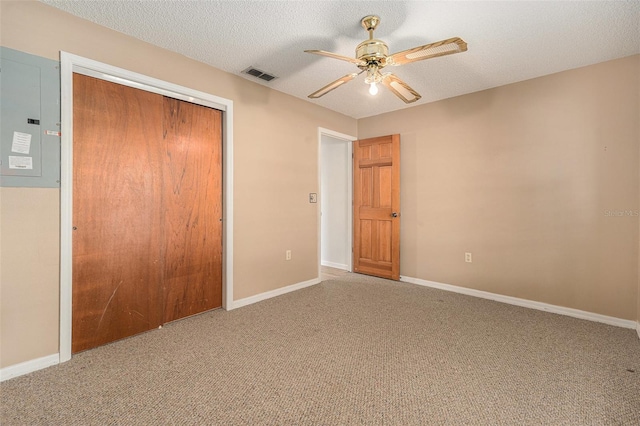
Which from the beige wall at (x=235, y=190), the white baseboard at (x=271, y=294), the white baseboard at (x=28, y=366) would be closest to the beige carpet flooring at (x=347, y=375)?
the white baseboard at (x=28, y=366)

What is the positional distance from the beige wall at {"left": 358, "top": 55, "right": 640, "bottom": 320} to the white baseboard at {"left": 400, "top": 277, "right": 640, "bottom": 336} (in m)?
0.05

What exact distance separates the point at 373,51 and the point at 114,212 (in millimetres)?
2367

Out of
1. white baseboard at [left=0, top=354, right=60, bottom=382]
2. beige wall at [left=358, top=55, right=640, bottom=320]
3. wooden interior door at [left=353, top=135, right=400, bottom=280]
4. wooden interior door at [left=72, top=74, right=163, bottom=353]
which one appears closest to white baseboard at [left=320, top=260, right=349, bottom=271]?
wooden interior door at [left=353, top=135, right=400, bottom=280]

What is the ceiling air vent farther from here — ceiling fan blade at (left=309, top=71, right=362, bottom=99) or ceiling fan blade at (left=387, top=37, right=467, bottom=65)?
ceiling fan blade at (left=387, top=37, right=467, bottom=65)

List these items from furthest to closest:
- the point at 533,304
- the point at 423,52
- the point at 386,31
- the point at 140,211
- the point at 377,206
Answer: the point at 377,206 → the point at 533,304 → the point at 140,211 → the point at 386,31 → the point at 423,52

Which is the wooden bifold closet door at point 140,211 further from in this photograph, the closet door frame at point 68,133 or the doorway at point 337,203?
the doorway at point 337,203

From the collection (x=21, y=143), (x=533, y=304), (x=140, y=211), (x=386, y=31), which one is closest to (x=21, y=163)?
(x=21, y=143)

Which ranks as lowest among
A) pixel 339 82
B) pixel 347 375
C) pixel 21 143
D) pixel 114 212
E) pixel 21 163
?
pixel 347 375

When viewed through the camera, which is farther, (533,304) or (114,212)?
(533,304)

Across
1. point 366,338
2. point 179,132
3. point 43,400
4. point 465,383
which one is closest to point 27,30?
point 179,132

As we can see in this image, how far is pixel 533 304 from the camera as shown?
314 cm

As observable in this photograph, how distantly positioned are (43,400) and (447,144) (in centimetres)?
Answer: 443

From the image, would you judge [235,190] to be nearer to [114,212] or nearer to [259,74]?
[114,212]

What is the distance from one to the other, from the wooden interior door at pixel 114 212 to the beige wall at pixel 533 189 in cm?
323
